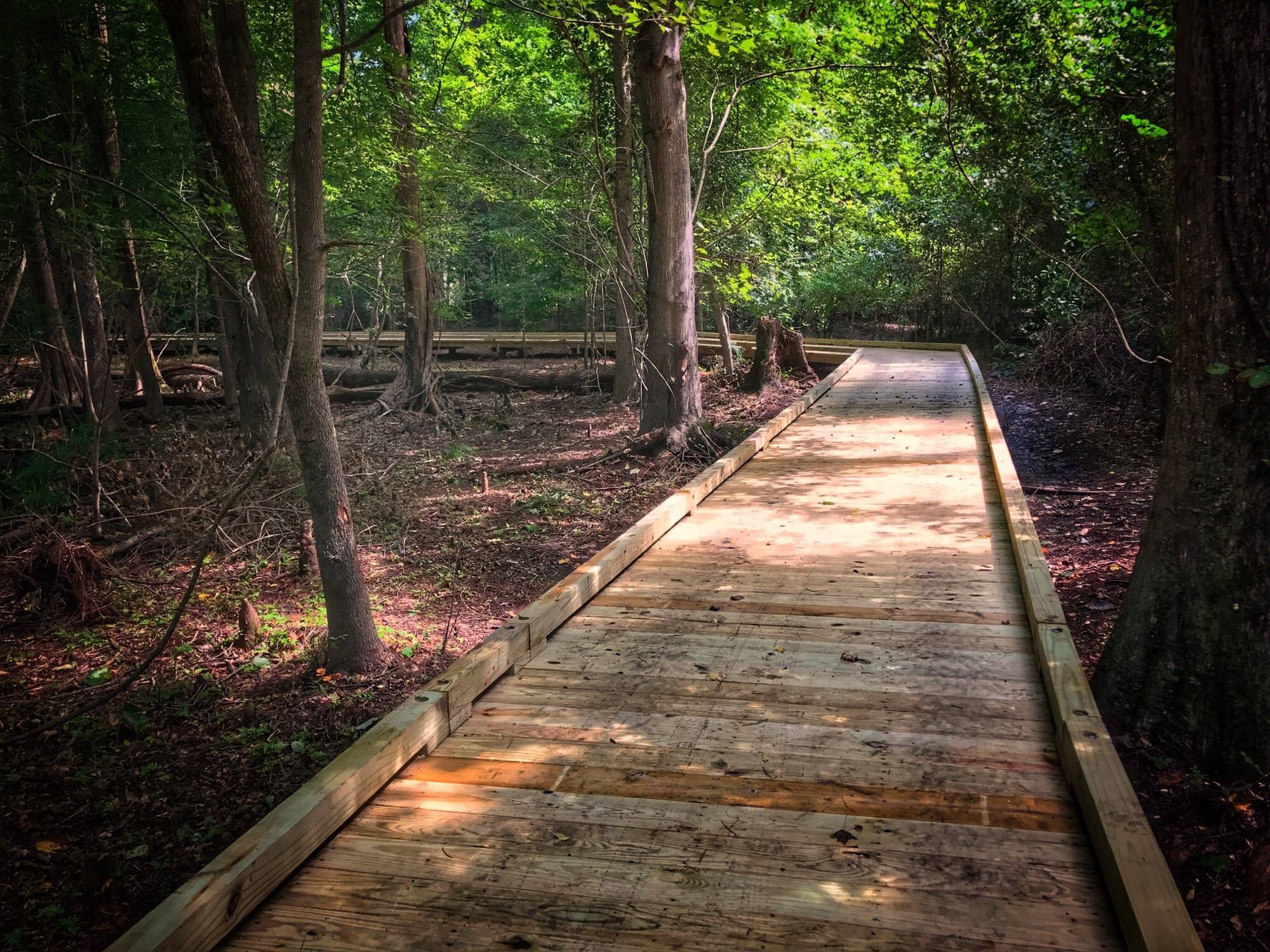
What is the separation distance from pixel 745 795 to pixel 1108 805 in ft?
3.39

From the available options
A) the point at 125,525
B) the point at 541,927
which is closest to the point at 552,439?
the point at 125,525

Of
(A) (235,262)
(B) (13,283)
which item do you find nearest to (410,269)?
(A) (235,262)

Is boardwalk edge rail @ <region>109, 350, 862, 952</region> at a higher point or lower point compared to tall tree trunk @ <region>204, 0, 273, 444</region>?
lower

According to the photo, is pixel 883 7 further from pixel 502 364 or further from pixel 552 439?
pixel 502 364

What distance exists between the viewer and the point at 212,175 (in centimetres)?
780

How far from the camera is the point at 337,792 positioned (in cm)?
266

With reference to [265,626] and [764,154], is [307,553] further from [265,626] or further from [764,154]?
[764,154]

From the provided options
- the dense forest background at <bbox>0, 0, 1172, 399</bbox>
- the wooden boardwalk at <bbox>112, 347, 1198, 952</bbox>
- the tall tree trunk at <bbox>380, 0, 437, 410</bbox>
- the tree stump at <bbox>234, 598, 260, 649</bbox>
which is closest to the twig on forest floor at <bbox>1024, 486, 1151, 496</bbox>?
the dense forest background at <bbox>0, 0, 1172, 399</bbox>

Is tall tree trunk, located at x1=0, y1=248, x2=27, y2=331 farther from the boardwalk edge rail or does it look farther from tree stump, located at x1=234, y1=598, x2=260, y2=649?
the boardwalk edge rail

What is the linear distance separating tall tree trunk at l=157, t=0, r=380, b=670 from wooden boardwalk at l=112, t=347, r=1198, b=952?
1356 mm

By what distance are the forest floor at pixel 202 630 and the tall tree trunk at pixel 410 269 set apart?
131 inches

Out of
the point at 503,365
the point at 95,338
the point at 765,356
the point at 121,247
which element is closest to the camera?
the point at 121,247

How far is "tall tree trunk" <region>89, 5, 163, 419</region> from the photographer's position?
Result: 852 centimetres

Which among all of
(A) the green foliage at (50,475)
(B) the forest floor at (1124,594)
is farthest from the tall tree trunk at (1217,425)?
(A) the green foliage at (50,475)
